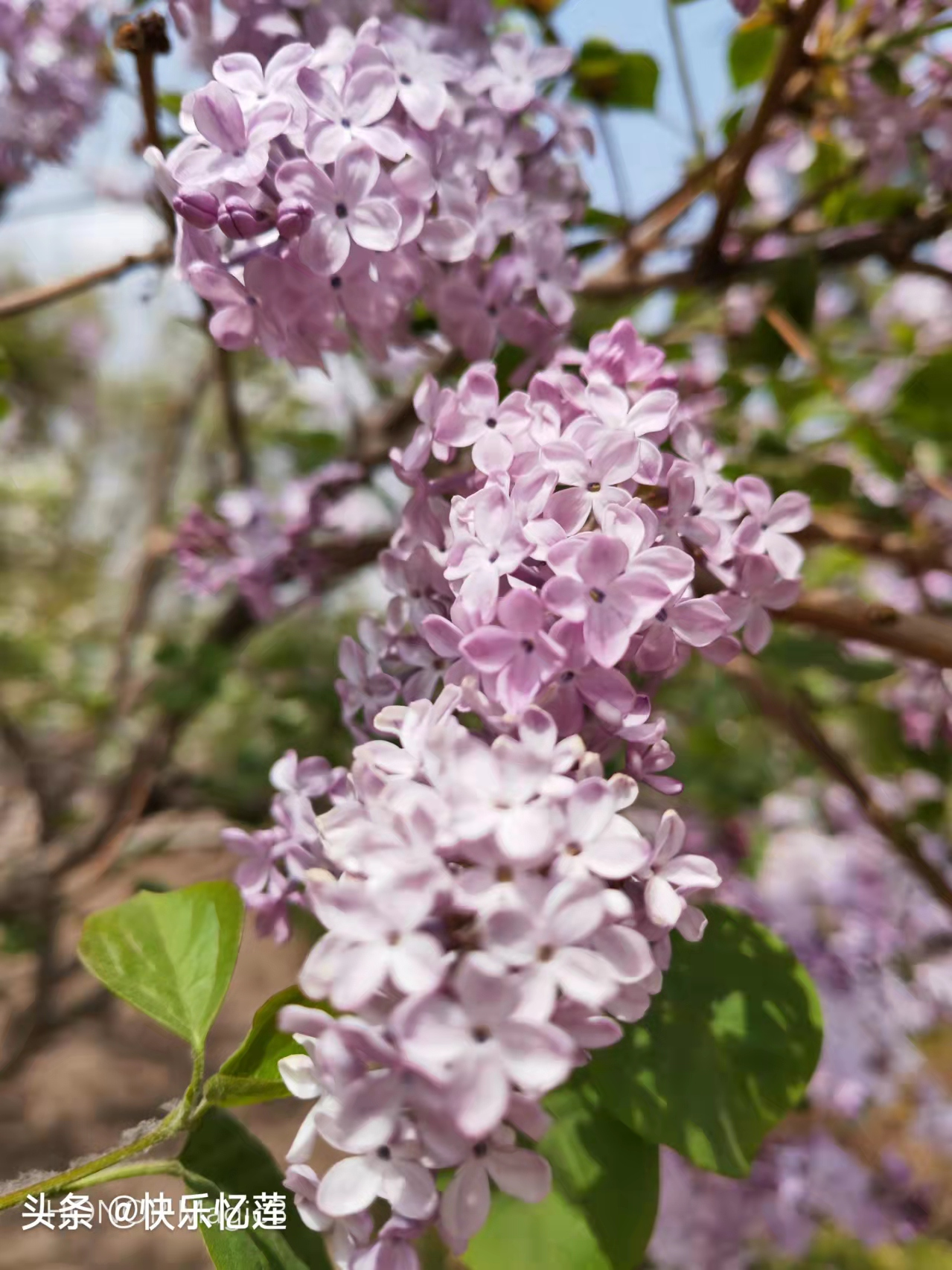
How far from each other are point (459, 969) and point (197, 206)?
28 cm

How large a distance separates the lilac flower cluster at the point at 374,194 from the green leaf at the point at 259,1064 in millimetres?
261

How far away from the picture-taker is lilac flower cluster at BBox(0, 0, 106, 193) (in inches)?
24.3

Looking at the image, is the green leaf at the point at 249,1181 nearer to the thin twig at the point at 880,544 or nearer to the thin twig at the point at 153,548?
the thin twig at the point at 880,544

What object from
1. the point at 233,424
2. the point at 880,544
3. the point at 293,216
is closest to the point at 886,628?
the point at 880,544

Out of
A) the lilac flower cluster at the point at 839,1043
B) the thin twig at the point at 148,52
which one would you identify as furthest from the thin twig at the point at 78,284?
the lilac flower cluster at the point at 839,1043

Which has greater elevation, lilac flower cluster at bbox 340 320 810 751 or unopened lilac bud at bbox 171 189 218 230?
unopened lilac bud at bbox 171 189 218 230

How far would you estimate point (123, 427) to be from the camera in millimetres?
2705

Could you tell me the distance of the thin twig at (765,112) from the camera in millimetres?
512

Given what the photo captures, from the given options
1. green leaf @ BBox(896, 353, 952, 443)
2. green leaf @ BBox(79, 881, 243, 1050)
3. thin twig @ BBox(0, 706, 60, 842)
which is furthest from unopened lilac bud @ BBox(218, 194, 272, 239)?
thin twig @ BBox(0, 706, 60, 842)

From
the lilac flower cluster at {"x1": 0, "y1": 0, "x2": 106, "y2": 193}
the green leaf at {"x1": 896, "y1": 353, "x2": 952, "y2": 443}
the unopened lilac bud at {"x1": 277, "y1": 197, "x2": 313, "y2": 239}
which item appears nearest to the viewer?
the unopened lilac bud at {"x1": 277, "y1": 197, "x2": 313, "y2": 239}

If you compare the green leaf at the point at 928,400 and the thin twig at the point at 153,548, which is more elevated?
the green leaf at the point at 928,400

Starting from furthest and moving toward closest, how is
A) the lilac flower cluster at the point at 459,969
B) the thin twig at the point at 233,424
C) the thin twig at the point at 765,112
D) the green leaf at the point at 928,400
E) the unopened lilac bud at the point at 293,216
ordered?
the thin twig at the point at 233,424 < the green leaf at the point at 928,400 < the thin twig at the point at 765,112 < the unopened lilac bud at the point at 293,216 < the lilac flower cluster at the point at 459,969

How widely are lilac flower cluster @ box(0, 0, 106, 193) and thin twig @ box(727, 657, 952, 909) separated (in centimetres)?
62

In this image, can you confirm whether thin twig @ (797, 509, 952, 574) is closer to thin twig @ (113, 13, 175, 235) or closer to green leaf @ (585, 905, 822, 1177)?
green leaf @ (585, 905, 822, 1177)
